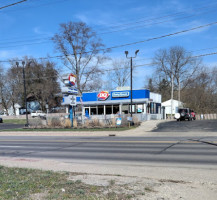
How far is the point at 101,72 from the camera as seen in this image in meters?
47.7

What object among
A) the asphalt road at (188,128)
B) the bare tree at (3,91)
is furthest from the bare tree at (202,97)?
the bare tree at (3,91)

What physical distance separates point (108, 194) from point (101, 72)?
142ft

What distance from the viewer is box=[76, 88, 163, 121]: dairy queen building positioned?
110 ft

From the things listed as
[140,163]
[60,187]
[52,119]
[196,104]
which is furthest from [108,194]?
[196,104]

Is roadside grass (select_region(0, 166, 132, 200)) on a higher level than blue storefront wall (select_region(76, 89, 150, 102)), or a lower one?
lower

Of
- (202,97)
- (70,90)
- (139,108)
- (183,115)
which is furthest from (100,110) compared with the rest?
(202,97)

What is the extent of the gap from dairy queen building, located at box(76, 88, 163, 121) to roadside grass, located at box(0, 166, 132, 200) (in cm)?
2591

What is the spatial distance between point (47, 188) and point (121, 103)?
97.7 feet

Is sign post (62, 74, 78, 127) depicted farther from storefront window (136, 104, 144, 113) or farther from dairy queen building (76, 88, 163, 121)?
storefront window (136, 104, 144, 113)

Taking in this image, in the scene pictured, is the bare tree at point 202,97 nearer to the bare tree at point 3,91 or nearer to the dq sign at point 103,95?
the dq sign at point 103,95

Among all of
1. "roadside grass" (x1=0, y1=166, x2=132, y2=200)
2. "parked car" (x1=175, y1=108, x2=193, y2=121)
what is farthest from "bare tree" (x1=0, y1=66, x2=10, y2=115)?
"roadside grass" (x1=0, y1=166, x2=132, y2=200)

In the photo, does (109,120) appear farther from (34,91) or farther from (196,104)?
(34,91)

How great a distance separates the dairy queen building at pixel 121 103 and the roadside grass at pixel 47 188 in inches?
1020

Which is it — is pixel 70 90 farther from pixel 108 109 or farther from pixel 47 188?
pixel 47 188
